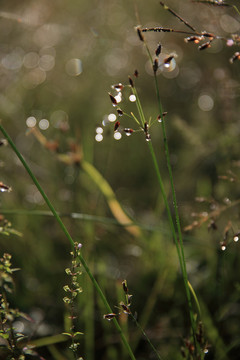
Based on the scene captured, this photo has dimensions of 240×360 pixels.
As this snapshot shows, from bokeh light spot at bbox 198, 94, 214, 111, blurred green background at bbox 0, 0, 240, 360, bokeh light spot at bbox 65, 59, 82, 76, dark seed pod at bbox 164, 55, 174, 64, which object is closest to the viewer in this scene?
dark seed pod at bbox 164, 55, 174, 64

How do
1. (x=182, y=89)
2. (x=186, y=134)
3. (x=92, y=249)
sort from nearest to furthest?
(x=92, y=249) < (x=186, y=134) < (x=182, y=89)

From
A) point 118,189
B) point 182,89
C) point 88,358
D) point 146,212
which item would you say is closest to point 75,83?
point 182,89

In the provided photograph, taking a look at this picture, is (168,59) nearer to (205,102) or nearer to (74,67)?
(205,102)

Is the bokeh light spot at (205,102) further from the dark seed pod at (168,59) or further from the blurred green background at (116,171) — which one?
the dark seed pod at (168,59)

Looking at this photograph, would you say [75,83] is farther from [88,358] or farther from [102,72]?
[88,358]

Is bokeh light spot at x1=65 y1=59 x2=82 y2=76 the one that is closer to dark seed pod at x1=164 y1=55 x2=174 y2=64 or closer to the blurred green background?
the blurred green background

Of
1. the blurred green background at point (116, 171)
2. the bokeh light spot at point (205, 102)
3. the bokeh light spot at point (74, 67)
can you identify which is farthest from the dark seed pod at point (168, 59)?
the bokeh light spot at point (74, 67)

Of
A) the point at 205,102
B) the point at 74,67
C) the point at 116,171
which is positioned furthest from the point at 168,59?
the point at 74,67

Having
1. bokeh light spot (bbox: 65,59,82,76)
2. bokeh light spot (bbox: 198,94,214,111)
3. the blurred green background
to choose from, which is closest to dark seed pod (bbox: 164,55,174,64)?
the blurred green background
